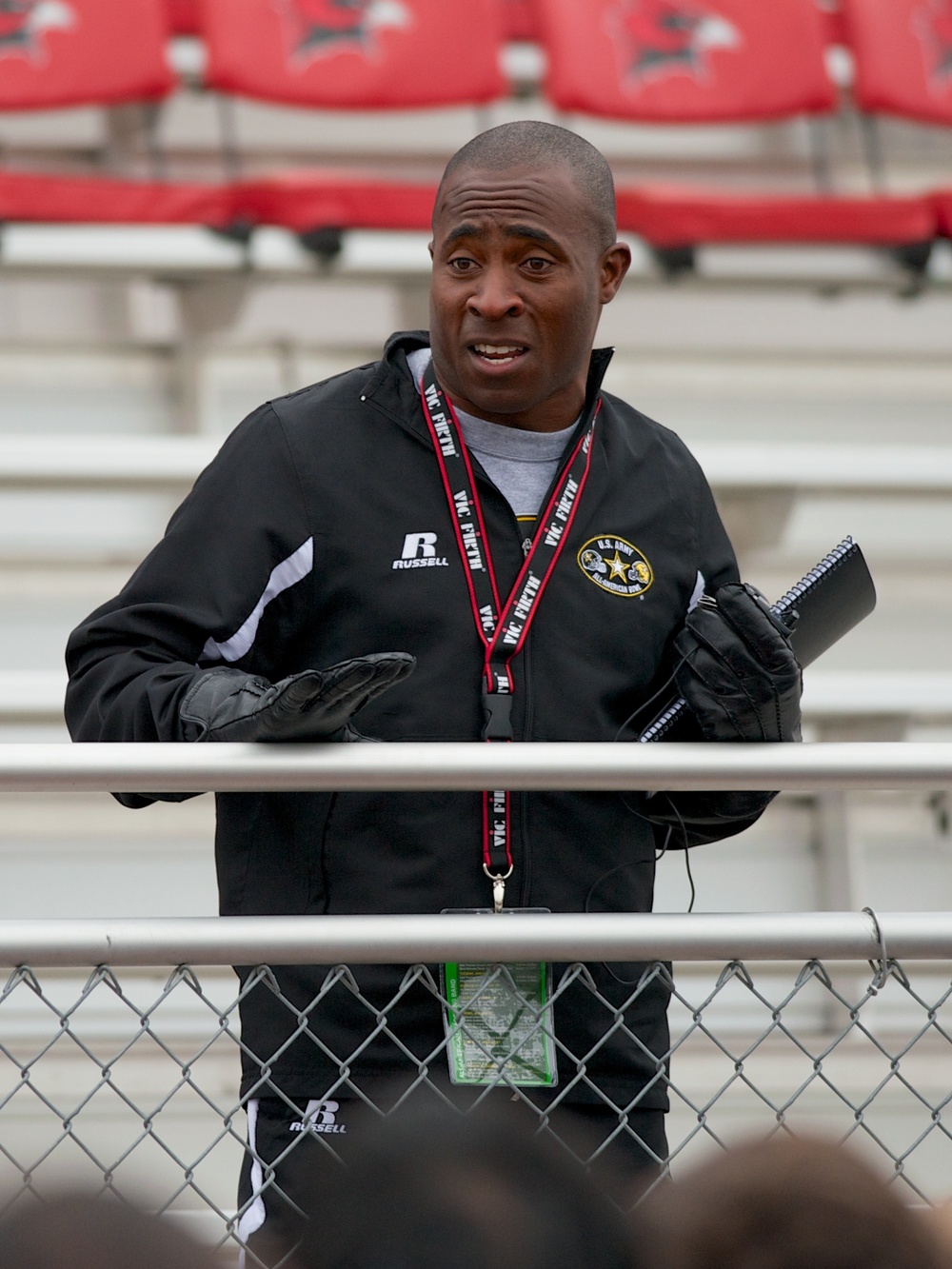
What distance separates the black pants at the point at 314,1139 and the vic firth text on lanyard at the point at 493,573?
20 cm

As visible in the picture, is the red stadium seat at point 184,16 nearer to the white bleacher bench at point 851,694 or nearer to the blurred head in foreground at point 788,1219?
the white bleacher bench at point 851,694

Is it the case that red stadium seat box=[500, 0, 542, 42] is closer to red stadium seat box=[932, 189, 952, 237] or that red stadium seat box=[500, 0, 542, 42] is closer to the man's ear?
red stadium seat box=[932, 189, 952, 237]

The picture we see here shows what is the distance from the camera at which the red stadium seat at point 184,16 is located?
13.9ft

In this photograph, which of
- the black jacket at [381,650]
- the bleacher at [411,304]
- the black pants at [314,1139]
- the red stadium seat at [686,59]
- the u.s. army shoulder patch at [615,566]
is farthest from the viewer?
the red stadium seat at [686,59]

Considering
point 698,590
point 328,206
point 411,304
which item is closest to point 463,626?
point 698,590

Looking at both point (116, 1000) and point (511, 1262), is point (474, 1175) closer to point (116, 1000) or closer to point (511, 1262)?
point (511, 1262)

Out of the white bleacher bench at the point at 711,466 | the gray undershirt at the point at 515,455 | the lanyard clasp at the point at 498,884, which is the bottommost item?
the white bleacher bench at the point at 711,466

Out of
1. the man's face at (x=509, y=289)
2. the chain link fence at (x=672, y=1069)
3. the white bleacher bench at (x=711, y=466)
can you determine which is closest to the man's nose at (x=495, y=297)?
the man's face at (x=509, y=289)

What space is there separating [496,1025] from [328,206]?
2768 mm

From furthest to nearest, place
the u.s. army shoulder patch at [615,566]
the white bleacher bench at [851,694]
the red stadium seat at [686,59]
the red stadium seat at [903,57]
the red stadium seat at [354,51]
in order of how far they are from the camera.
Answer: the red stadium seat at [903,57] < the red stadium seat at [686,59] < the red stadium seat at [354,51] < the white bleacher bench at [851,694] < the u.s. army shoulder patch at [615,566]

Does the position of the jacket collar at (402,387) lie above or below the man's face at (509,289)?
below

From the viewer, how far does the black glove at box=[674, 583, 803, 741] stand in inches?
59.2

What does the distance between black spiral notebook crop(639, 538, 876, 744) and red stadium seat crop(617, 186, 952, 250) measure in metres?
2.55

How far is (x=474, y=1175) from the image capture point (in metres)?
0.74
